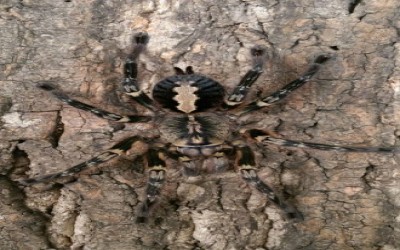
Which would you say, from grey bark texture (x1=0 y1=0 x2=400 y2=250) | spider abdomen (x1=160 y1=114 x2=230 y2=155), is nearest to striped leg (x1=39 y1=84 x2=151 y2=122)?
grey bark texture (x1=0 y1=0 x2=400 y2=250)

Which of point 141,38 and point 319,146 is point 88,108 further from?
point 319,146

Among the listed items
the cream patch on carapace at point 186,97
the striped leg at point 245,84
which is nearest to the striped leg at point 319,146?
the striped leg at point 245,84

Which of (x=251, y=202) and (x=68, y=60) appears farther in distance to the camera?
(x=68, y=60)

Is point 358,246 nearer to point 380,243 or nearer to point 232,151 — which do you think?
point 380,243

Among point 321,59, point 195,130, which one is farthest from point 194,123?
point 321,59

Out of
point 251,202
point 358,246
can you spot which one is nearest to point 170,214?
point 251,202
